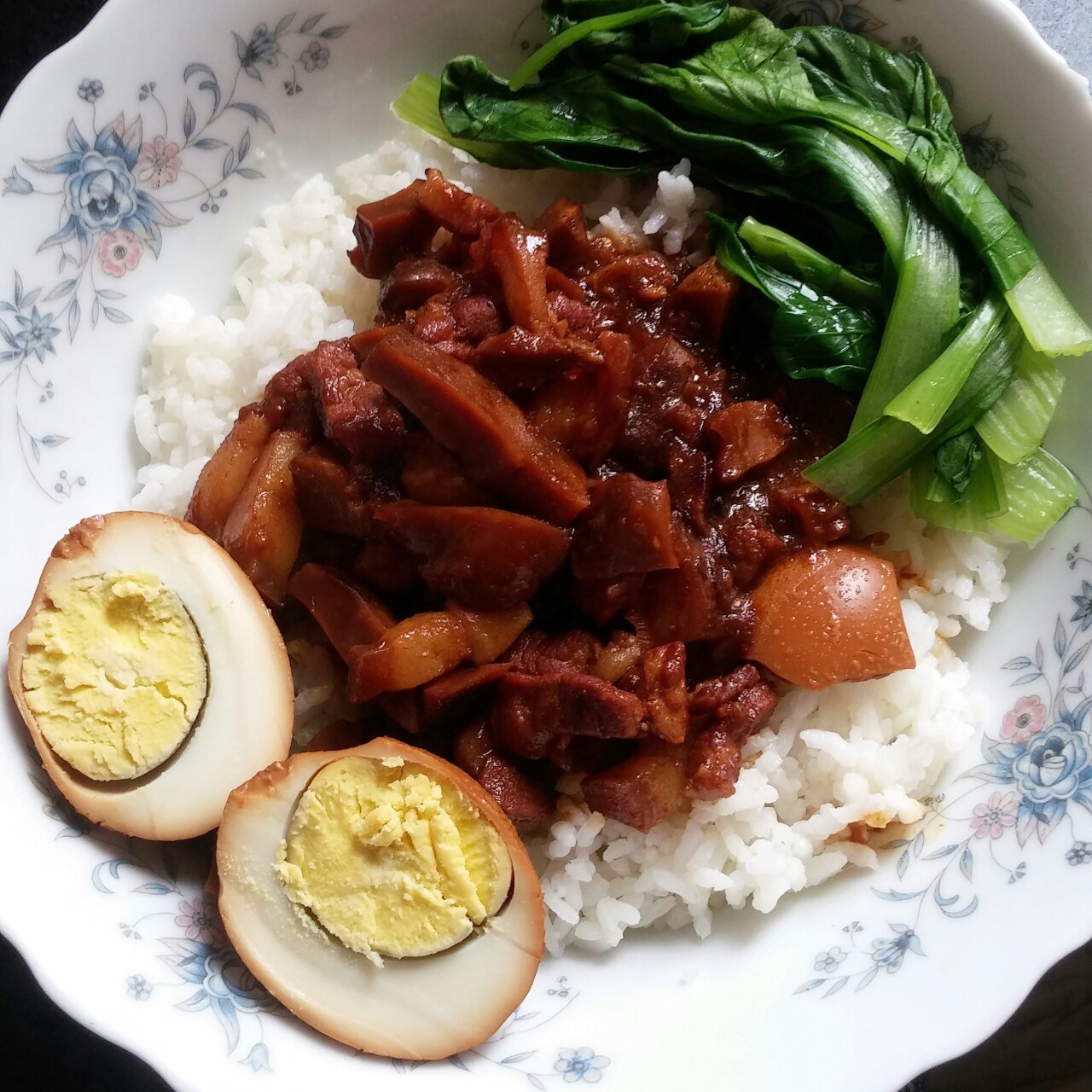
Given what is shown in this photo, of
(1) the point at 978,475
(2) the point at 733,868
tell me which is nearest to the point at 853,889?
(2) the point at 733,868

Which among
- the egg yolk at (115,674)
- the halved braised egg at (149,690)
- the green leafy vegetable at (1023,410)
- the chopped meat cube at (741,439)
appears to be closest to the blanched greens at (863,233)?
the green leafy vegetable at (1023,410)

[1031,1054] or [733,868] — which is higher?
[733,868]

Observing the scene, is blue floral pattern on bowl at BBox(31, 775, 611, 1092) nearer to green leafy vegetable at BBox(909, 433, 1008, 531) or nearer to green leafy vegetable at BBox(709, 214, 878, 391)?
green leafy vegetable at BBox(909, 433, 1008, 531)

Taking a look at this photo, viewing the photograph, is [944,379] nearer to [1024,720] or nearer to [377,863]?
[1024,720]

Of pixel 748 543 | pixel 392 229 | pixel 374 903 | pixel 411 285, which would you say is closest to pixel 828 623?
pixel 748 543

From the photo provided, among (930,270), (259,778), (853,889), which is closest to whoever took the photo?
(259,778)

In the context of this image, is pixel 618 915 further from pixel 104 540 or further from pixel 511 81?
pixel 511 81
